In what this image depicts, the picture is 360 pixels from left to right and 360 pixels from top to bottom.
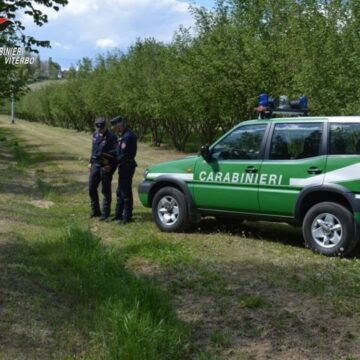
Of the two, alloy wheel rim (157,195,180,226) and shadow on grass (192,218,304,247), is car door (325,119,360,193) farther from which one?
alloy wheel rim (157,195,180,226)

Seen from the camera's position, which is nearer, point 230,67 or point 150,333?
point 150,333

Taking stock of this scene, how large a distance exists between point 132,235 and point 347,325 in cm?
439

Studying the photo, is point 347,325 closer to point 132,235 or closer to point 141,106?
point 132,235

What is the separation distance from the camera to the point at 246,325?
16.4 feet

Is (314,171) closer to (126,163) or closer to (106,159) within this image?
(126,163)

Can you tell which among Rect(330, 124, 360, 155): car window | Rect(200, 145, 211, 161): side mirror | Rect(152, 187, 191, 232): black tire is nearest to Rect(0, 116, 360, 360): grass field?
Rect(152, 187, 191, 232): black tire

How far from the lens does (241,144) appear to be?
8.33 metres

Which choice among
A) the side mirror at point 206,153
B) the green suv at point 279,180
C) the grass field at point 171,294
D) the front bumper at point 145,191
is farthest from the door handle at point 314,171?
the front bumper at point 145,191

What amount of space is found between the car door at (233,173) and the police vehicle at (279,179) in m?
0.01

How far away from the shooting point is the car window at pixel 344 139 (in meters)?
7.14

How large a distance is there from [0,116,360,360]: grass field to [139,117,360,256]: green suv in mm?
382

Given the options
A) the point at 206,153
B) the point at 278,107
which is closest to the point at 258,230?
the point at 206,153

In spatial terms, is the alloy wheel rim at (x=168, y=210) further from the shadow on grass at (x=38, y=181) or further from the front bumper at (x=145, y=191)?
the shadow on grass at (x=38, y=181)

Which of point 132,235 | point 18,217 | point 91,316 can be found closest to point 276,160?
point 132,235
